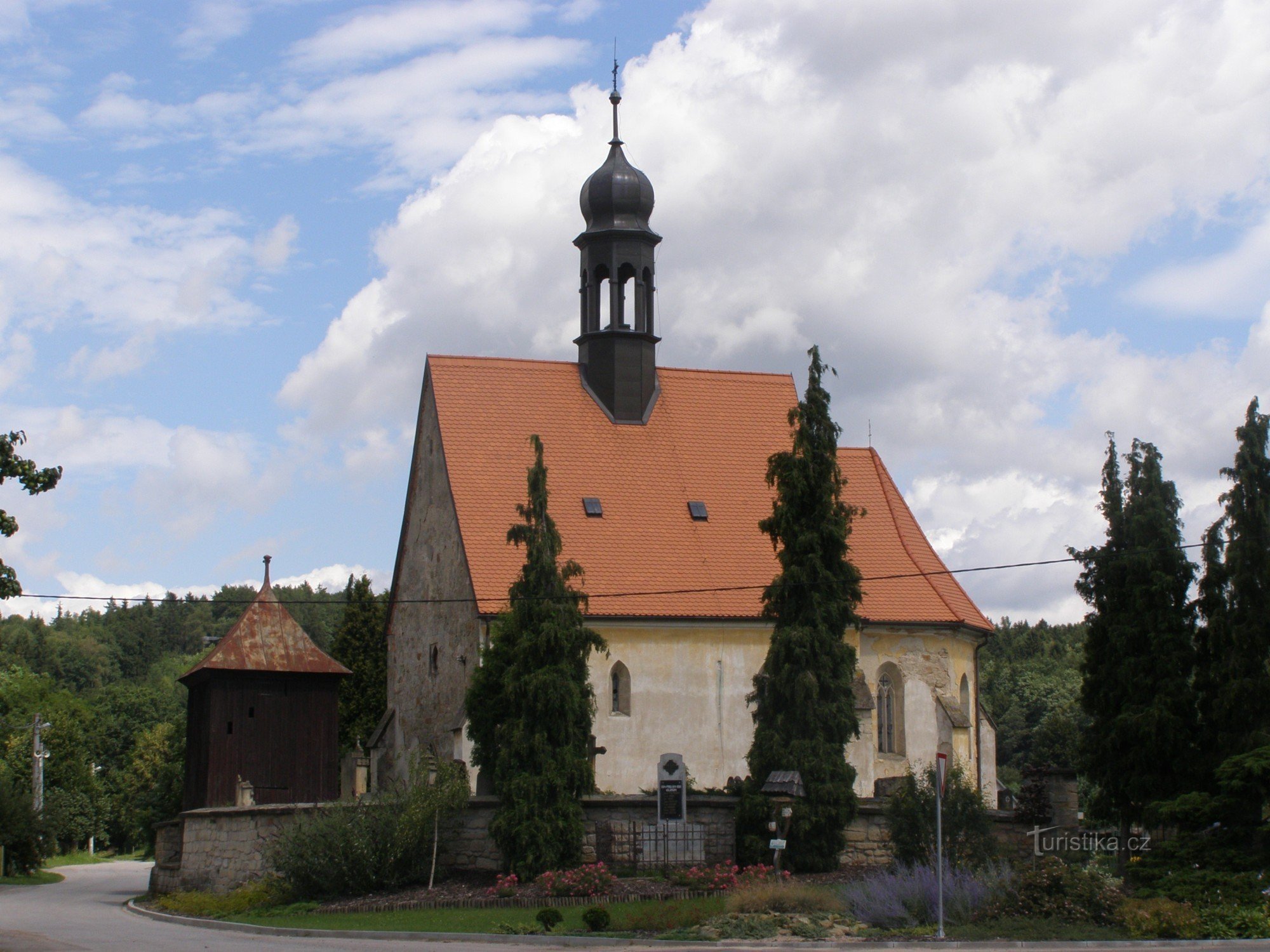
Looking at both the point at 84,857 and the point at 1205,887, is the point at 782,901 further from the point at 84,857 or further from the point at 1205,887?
the point at 84,857

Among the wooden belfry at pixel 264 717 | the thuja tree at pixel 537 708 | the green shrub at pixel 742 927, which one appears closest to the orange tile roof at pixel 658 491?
the thuja tree at pixel 537 708

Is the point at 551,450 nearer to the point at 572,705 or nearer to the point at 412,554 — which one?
the point at 412,554

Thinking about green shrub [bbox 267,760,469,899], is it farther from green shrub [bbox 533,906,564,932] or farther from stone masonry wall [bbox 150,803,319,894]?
green shrub [bbox 533,906,564,932]

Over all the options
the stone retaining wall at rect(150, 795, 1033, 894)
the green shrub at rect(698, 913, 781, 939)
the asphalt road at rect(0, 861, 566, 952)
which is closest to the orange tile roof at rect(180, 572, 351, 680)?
the asphalt road at rect(0, 861, 566, 952)

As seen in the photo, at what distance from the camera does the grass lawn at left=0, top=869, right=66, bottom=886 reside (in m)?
38.4

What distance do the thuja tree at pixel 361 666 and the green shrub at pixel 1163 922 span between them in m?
31.6

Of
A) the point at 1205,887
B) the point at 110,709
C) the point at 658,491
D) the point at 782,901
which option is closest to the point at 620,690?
the point at 658,491

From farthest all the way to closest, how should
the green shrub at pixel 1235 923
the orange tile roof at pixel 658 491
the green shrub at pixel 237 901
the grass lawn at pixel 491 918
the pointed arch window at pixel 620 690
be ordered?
the orange tile roof at pixel 658 491, the pointed arch window at pixel 620 690, the green shrub at pixel 237 901, the grass lawn at pixel 491 918, the green shrub at pixel 1235 923

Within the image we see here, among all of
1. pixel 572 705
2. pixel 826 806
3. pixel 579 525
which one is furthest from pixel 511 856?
pixel 579 525

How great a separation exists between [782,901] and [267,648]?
1547 cm

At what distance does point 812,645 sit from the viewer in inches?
947

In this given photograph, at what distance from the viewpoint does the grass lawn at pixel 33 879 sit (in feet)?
126

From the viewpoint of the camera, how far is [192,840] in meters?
25.8

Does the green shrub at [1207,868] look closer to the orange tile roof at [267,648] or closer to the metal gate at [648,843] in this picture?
the metal gate at [648,843]
